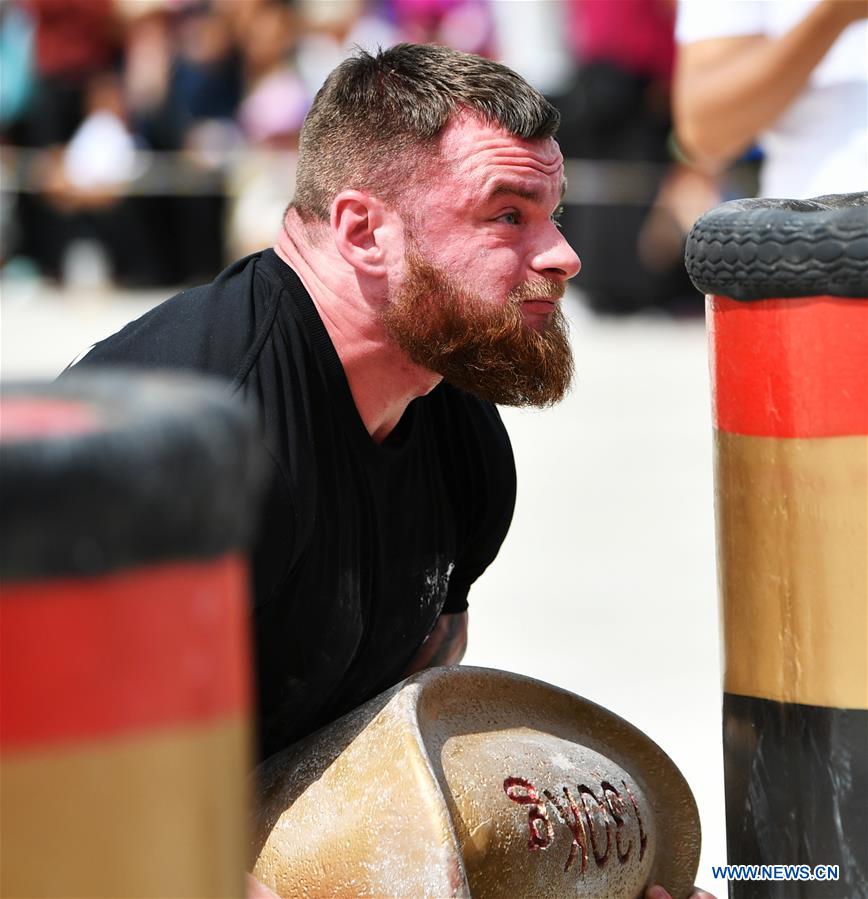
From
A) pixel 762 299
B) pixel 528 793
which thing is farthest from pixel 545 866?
pixel 762 299

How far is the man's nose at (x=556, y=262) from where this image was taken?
2.63m

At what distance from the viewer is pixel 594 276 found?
37.2 ft

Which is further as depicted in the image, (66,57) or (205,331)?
(66,57)

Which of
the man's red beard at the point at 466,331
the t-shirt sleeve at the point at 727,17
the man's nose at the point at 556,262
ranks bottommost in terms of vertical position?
the man's red beard at the point at 466,331

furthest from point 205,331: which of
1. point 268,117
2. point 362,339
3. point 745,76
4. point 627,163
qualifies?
point 268,117

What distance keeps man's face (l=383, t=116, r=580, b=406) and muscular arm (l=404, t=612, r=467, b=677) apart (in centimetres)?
58

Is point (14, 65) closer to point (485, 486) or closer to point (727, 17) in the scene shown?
point (727, 17)

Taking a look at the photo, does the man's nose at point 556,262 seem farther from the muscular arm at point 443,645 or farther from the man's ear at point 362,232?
the muscular arm at point 443,645

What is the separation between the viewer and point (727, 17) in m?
3.48

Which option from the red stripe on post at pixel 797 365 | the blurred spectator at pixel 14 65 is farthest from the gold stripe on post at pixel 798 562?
the blurred spectator at pixel 14 65

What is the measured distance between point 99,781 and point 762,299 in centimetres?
118

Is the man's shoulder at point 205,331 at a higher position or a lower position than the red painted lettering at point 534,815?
higher

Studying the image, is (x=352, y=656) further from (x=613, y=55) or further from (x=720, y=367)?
(x=613, y=55)

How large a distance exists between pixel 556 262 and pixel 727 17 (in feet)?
3.57
